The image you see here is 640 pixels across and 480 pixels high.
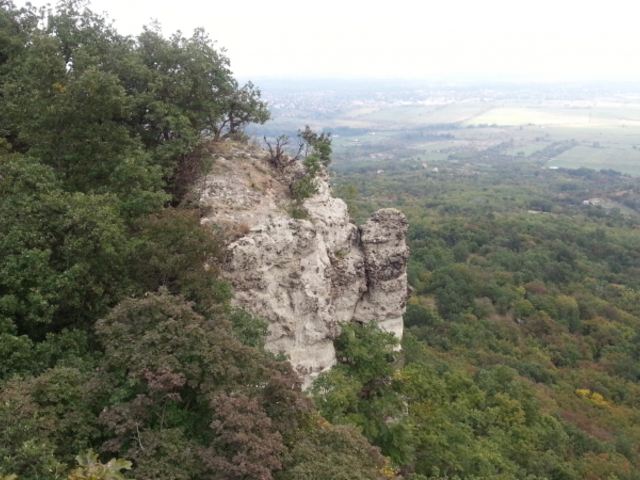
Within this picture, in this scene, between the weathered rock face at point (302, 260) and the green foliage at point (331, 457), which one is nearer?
the green foliage at point (331, 457)

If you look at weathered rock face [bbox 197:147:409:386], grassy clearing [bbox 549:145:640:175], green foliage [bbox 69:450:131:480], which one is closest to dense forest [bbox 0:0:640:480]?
green foliage [bbox 69:450:131:480]

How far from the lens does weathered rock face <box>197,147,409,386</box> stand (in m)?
15.0

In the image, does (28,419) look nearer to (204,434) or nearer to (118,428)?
(118,428)

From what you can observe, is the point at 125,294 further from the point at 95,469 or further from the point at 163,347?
the point at 95,469

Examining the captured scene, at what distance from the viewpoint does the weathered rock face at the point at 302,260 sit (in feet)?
49.1

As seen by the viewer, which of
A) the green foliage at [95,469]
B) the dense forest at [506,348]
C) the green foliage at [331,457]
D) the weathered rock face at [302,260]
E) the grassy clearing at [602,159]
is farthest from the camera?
the grassy clearing at [602,159]

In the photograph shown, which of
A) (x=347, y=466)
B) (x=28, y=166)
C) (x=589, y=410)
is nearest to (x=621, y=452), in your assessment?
(x=589, y=410)

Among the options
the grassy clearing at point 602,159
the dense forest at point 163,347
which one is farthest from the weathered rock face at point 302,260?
the grassy clearing at point 602,159

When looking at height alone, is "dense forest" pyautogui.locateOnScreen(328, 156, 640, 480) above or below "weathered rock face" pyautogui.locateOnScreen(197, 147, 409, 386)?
below

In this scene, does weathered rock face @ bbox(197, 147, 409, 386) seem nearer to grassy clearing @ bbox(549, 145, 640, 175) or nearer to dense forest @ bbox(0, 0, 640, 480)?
dense forest @ bbox(0, 0, 640, 480)

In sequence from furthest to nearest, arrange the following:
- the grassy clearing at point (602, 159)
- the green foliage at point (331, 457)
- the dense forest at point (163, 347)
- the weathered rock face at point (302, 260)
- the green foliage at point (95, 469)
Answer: the grassy clearing at point (602, 159), the weathered rock face at point (302, 260), the dense forest at point (163, 347), the green foliage at point (331, 457), the green foliage at point (95, 469)

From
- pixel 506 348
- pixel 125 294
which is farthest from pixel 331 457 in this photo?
pixel 506 348

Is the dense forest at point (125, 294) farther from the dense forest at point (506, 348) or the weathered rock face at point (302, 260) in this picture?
the dense forest at point (506, 348)

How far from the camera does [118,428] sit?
25.8 ft
